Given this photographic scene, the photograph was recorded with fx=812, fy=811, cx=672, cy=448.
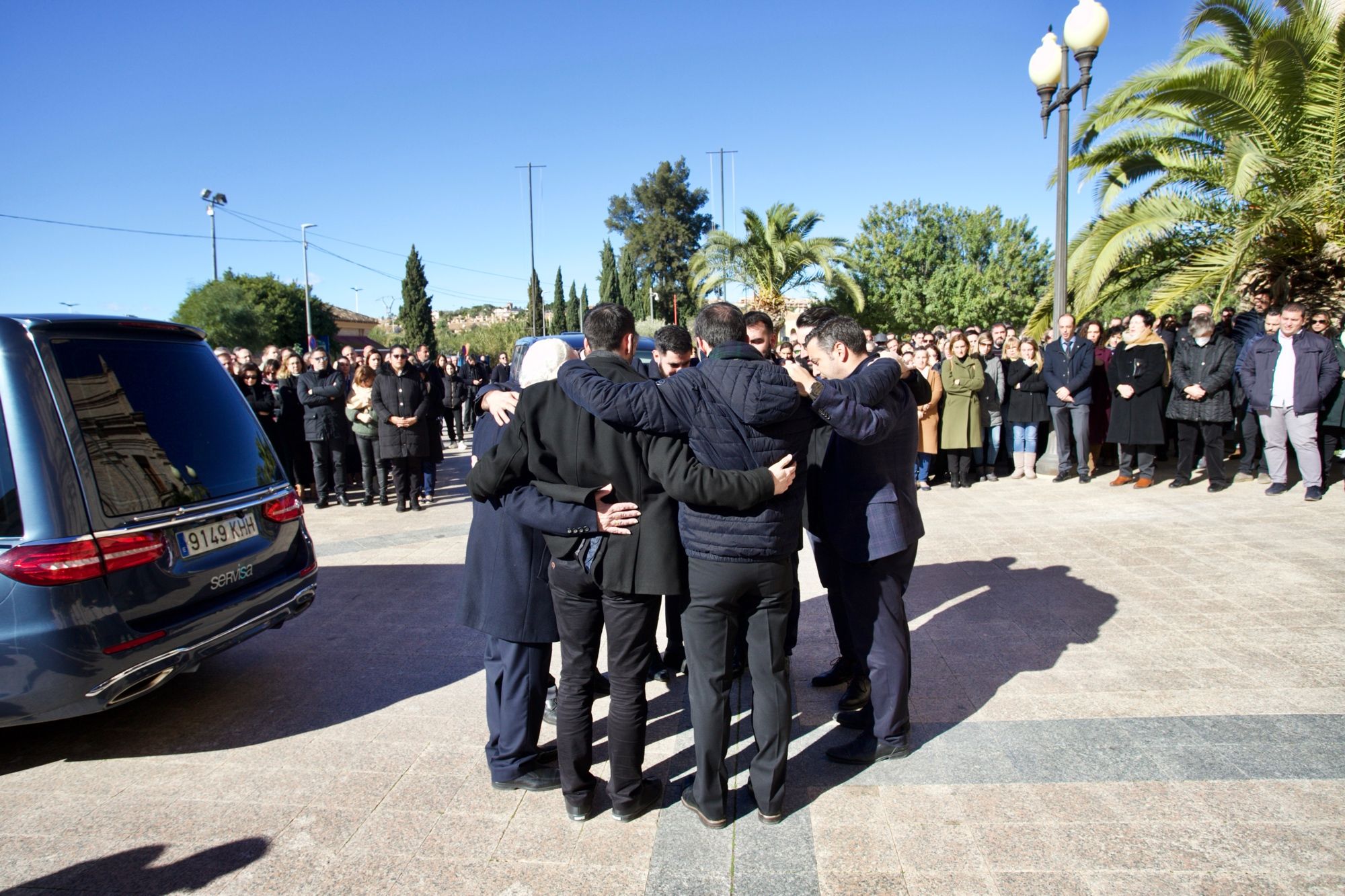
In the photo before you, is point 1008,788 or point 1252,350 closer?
point 1008,788

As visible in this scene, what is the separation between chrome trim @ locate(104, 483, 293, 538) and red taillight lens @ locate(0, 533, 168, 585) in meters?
0.03

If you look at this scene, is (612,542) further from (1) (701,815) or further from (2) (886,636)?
(2) (886,636)

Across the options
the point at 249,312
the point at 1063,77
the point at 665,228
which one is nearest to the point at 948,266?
the point at 665,228

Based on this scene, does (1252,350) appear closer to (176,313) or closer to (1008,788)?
(1008,788)

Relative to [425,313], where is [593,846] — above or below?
below

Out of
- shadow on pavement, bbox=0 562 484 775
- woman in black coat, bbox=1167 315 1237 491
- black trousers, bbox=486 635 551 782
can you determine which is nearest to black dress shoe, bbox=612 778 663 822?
black trousers, bbox=486 635 551 782

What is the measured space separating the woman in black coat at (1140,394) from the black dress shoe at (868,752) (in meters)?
7.07

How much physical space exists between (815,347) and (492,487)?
4.68 ft

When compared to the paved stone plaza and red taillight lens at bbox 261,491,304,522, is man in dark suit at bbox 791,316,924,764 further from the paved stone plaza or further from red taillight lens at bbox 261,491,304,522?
red taillight lens at bbox 261,491,304,522

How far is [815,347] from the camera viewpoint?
3.37 m

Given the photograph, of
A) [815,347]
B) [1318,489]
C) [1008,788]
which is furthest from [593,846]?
[1318,489]

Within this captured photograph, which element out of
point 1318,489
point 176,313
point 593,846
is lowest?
point 593,846

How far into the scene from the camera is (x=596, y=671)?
304 cm

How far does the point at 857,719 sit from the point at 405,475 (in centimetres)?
731
